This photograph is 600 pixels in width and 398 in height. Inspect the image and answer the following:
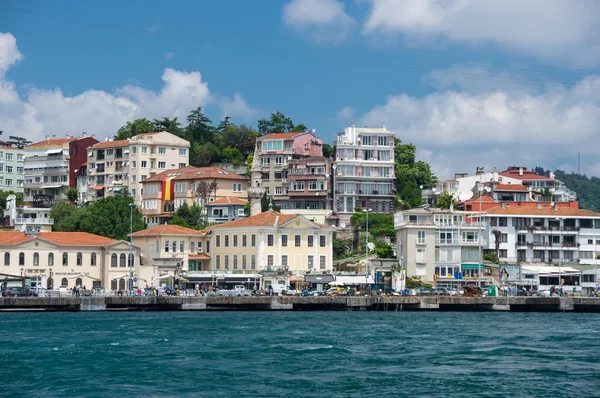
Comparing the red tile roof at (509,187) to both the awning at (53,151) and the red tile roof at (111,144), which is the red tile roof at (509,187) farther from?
the awning at (53,151)

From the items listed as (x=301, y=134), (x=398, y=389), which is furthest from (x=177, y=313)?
(x=301, y=134)

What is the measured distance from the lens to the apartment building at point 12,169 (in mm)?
160000

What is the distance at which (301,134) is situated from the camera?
13238 cm

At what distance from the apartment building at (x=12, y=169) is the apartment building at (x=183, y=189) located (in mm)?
36199

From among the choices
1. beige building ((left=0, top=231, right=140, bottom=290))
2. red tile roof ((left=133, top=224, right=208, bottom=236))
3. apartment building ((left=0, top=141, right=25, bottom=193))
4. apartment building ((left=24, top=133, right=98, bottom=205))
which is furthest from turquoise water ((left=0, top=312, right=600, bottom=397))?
apartment building ((left=0, top=141, right=25, bottom=193))

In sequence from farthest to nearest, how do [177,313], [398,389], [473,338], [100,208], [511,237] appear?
[100,208]
[511,237]
[177,313]
[473,338]
[398,389]

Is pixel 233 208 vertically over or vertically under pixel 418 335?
over

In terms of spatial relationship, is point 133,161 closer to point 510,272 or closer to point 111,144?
point 111,144

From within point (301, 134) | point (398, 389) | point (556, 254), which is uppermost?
point (301, 134)

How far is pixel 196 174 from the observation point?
12662 cm

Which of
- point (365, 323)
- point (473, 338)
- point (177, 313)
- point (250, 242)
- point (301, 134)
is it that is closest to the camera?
point (473, 338)

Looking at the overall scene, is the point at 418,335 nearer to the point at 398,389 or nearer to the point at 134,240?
the point at 398,389

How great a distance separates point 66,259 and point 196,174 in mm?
32242

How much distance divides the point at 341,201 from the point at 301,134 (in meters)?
12.7
